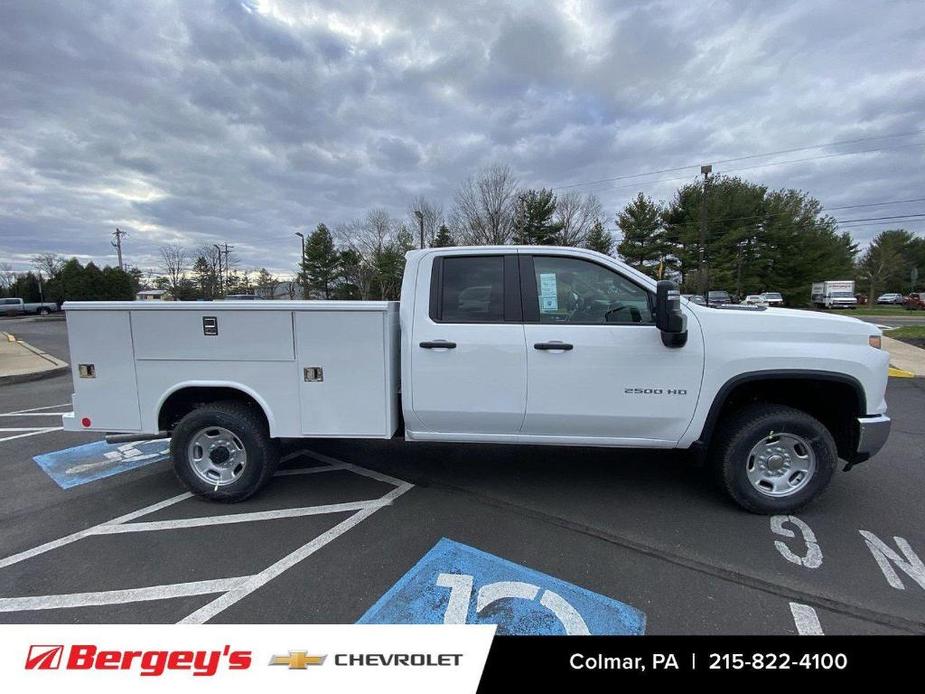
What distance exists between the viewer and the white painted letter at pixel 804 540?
2895 millimetres

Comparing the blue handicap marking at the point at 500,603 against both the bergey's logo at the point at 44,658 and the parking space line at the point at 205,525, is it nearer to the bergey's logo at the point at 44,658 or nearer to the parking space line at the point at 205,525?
the parking space line at the point at 205,525

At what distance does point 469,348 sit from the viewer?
11.1 ft

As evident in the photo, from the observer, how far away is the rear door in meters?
3.39

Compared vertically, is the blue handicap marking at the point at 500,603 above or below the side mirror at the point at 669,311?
below

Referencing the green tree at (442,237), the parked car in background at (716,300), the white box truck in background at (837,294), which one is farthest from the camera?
the green tree at (442,237)

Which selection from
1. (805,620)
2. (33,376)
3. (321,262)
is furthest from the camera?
(321,262)

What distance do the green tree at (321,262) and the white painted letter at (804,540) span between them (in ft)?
172

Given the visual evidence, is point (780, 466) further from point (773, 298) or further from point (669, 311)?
point (773, 298)

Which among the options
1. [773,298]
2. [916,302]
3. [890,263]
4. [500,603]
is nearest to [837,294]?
[773,298]

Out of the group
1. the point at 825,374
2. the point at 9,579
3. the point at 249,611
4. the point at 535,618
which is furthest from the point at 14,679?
the point at 825,374

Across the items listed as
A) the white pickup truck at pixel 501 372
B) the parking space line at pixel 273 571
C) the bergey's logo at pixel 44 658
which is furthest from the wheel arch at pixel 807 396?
the bergey's logo at pixel 44 658

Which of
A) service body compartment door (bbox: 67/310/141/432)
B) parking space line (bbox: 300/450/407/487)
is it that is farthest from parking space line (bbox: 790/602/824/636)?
service body compartment door (bbox: 67/310/141/432)

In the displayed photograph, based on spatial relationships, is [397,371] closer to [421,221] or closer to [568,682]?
[568,682]

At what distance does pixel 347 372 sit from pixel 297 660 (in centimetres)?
192
